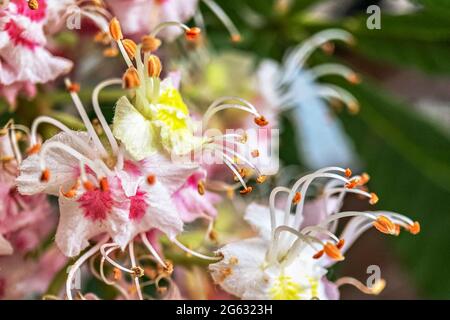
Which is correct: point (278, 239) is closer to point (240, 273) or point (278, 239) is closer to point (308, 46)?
point (240, 273)

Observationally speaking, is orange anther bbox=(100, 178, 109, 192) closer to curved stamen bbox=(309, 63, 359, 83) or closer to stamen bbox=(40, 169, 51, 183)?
stamen bbox=(40, 169, 51, 183)

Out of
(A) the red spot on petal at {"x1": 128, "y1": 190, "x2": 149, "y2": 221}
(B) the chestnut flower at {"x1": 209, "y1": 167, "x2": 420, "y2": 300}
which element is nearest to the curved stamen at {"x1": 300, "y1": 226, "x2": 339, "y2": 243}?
(B) the chestnut flower at {"x1": 209, "y1": 167, "x2": 420, "y2": 300}

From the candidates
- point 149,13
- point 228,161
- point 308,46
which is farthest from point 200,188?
point 308,46

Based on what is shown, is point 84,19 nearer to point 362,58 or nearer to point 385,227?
point 385,227

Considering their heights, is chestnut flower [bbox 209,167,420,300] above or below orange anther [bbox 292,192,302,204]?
below

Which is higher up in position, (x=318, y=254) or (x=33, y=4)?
(x=33, y=4)

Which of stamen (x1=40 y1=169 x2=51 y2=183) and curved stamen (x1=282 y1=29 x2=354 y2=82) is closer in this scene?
stamen (x1=40 y1=169 x2=51 y2=183)
